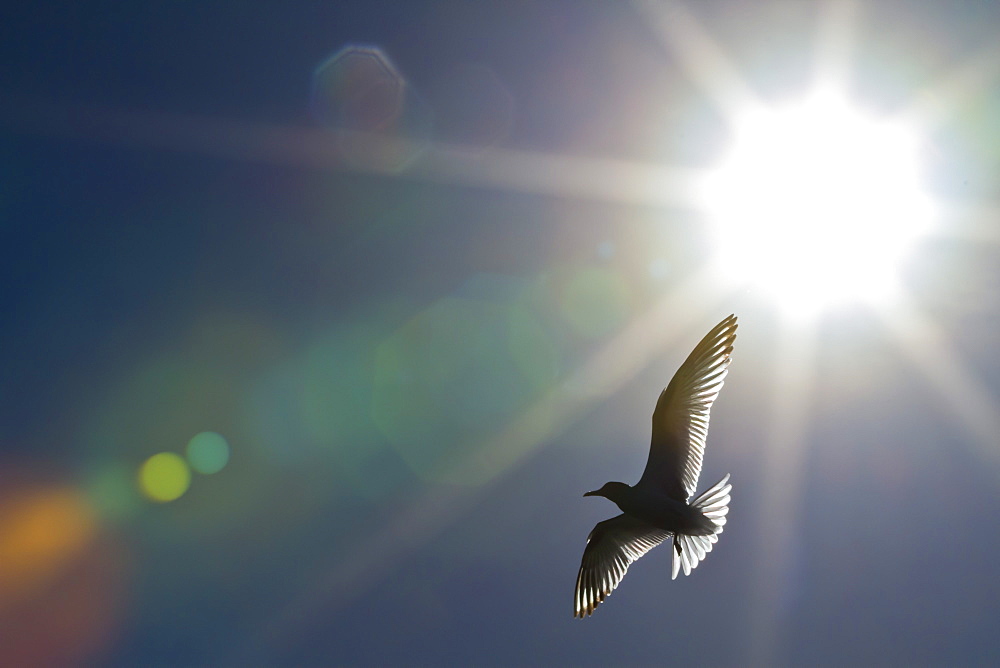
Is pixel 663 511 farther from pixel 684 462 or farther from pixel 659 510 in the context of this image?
pixel 684 462

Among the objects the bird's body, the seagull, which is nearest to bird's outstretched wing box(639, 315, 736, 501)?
the seagull

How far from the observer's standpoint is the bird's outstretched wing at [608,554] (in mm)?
11789

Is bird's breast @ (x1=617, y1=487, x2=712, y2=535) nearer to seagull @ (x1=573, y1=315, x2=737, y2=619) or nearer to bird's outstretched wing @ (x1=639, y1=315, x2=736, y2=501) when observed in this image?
seagull @ (x1=573, y1=315, x2=737, y2=619)

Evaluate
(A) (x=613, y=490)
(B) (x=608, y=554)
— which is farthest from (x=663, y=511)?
(B) (x=608, y=554)

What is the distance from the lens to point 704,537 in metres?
11.4

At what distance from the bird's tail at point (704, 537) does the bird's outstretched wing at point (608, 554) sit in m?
0.44

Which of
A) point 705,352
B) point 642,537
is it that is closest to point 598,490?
point 642,537

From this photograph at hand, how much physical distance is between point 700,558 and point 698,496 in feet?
4.68

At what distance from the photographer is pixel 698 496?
1095 cm

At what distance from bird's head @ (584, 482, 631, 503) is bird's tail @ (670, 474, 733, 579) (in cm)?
116

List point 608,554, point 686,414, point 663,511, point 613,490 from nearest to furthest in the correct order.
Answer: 1. point 663,511
2. point 686,414
3. point 613,490
4. point 608,554

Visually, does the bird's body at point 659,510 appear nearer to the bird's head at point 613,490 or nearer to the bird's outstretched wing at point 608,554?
the bird's head at point 613,490

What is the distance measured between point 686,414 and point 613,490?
177 cm

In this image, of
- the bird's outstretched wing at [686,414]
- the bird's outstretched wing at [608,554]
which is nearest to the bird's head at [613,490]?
the bird's outstretched wing at [686,414]
